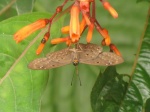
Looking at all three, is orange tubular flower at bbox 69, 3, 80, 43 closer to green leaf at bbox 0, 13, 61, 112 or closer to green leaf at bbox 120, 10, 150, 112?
green leaf at bbox 0, 13, 61, 112

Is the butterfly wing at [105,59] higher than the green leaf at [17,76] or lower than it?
higher

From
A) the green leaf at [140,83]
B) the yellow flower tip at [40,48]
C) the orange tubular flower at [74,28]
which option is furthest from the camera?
the green leaf at [140,83]

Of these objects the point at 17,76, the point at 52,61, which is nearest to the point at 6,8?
the point at 17,76

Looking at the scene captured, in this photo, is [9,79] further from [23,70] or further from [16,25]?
[16,25]

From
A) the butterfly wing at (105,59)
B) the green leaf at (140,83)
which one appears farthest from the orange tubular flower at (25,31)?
the green leaf at (140,83)

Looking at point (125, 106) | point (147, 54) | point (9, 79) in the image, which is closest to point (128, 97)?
point (125, 106)

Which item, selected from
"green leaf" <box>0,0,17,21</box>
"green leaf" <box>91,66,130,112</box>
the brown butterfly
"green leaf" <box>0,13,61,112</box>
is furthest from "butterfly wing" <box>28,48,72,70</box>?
"green leaf" <box>0,0,17,21</box>

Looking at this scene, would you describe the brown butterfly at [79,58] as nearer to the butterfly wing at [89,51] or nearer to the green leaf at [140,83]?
the butterfly wing at [89,51]
